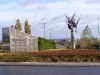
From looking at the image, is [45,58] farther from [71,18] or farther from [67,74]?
[71,18]

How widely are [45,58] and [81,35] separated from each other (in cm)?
3959

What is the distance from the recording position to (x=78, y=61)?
102 feet

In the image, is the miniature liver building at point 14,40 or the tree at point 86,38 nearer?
the miniature liver building at point 14,40

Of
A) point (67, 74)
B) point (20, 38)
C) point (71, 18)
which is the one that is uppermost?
point (71, 18)

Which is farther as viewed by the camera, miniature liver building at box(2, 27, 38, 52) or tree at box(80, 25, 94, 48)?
tree at box(80, 25, 94, 48)

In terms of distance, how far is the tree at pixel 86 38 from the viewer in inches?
2445

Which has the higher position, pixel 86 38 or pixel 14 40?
pixel 86 38

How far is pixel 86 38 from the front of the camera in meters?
68.4

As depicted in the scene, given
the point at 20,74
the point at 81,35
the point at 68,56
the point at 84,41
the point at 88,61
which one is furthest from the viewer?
the point at 81,35

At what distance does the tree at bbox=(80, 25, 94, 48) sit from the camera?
204 feet

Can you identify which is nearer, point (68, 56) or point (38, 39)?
point (68, 56)

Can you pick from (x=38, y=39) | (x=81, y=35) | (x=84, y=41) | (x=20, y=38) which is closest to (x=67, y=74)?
(x=20, y=38)

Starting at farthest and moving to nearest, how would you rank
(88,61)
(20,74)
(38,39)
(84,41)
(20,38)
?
(84,41), (38,39), (20,38), (88,61), (20,74)

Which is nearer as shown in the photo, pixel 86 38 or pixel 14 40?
pixel 14 40
